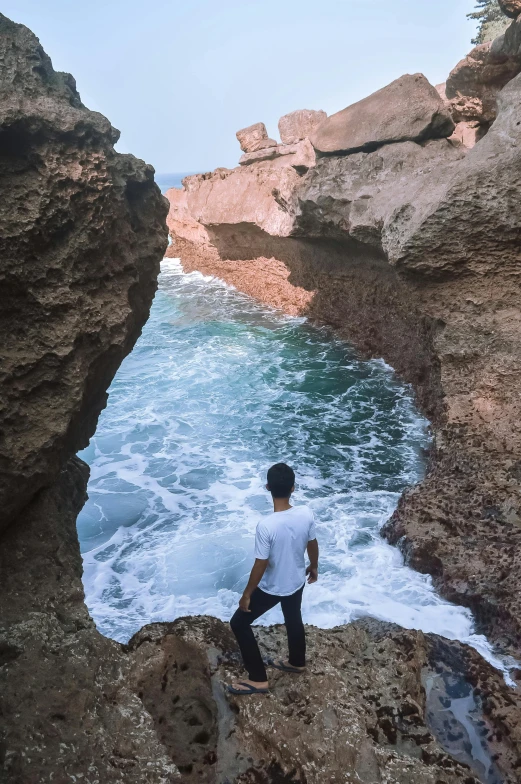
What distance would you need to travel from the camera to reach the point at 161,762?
112 inches

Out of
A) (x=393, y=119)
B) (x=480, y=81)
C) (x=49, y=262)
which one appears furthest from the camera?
(x=393, y=119)

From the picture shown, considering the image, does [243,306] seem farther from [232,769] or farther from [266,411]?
[232,769]

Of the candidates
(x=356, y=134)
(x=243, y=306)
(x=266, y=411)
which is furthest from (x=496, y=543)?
(x=243, y=306)

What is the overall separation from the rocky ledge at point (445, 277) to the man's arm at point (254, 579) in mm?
2284

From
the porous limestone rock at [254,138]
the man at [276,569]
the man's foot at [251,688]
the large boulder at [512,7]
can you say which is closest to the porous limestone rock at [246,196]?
the porous limestone rock at [254,138]

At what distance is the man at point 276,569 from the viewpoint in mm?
3006

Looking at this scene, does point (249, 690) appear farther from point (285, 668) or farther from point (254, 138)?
point (254, 138)

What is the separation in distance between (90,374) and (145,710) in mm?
2048

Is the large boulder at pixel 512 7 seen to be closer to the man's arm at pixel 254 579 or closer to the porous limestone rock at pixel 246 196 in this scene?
the porous limestone rock at pixel 246 196

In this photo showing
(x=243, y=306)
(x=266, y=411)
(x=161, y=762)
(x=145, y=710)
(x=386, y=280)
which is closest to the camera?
(x=161, y=762)

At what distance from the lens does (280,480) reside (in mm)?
3010

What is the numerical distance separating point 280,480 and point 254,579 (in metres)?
0.50

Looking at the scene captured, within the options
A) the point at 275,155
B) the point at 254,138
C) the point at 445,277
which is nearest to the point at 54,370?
→ the point at 445,277

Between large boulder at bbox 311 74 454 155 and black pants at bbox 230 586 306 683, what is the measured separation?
933 cm
